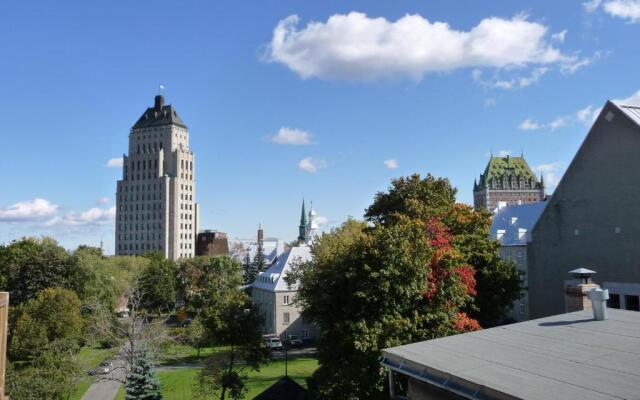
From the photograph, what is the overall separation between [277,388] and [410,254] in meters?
8.70

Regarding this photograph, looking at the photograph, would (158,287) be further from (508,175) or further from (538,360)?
(508,175)

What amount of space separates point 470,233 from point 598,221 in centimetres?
793

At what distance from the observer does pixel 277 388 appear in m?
23.5

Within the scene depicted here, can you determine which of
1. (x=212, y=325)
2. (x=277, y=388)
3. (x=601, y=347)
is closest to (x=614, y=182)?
(x=601, y=347)

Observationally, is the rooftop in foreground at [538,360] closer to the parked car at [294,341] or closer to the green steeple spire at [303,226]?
the parked car at [294,341]

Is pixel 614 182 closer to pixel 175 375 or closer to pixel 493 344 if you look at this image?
pixel 493 344

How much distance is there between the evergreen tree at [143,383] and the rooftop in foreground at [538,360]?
779 inches

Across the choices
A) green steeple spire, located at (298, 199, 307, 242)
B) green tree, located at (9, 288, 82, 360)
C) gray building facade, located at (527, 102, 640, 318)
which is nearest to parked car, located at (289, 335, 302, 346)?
green tree, located at (9, 288, 82, 360)

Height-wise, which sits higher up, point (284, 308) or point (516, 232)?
point (516, 232)

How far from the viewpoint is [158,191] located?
450ft

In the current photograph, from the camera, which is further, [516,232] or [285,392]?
[516,232]

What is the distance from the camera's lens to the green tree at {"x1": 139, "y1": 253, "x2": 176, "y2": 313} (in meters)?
72.2

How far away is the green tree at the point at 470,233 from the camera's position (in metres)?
28.8

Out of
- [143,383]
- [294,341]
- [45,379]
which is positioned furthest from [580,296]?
[294,341]
